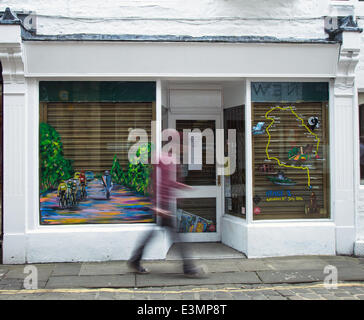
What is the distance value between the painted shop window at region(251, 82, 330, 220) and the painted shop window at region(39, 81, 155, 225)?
6.48ft

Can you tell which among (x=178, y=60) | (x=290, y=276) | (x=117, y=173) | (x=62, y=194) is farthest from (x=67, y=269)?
(x=178, y=60)

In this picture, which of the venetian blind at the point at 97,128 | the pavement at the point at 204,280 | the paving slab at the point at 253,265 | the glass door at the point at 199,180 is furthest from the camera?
the glass door at the point at 199,180

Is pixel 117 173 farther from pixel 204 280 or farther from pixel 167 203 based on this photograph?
pixel 204 280

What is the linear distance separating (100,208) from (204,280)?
2.37 metres

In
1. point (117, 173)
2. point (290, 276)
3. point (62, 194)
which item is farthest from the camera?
point (117, 173)

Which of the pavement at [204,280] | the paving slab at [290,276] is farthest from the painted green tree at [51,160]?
the paving slab at [290,276]

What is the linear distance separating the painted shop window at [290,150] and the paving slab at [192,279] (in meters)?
1.54

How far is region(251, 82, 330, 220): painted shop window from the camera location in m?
8.27

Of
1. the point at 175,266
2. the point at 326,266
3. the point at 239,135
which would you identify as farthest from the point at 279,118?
the point at 175,266

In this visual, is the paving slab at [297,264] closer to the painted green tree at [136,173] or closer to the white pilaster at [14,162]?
the painted green tree at [136,173]

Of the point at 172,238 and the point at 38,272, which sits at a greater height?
the point at 172,238

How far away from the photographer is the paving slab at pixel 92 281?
6.46m

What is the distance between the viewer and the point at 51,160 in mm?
7996
